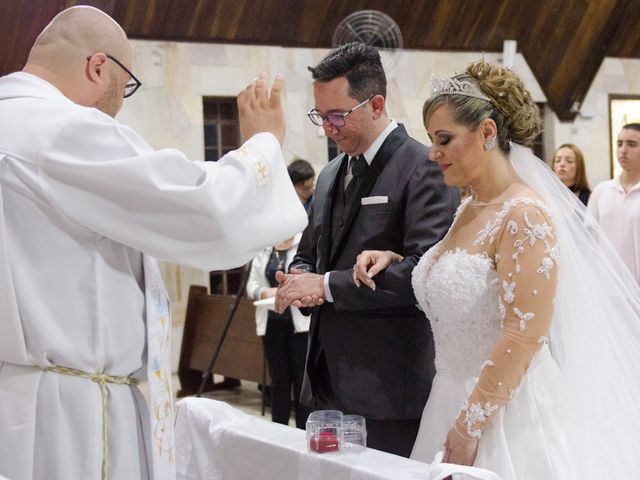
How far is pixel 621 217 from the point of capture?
5.62 m

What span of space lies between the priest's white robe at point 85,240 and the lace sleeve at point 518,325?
0.55m

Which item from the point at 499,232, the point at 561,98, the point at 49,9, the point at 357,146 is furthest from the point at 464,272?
the point at 561,98

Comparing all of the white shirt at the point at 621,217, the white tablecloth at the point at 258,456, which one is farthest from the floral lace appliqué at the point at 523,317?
the white shirt at the point at 621,217

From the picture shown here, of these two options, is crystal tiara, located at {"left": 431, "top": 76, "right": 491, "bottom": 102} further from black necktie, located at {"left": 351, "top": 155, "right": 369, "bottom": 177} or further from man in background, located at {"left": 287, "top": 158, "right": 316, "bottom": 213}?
man in background, located at {"left": 287, "top": 158, "right": 316, "bottom": 213}

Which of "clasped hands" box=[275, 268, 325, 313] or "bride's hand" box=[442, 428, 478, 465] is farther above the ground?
"clasped hands" box=[275, 268, 325, 313]

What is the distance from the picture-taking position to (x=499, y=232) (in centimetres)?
225

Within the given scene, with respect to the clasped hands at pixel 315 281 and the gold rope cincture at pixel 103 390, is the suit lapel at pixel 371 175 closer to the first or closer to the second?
the clasped hands at pixel 315 281

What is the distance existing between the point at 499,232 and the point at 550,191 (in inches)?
11.4

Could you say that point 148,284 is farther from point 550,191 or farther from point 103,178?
point 550,191

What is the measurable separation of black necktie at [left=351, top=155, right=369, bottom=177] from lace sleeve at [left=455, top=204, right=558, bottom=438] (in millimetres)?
735

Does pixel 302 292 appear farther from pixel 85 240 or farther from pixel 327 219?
pixel 85 240

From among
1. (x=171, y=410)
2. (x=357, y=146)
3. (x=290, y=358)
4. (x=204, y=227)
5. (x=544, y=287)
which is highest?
(x=357, y=146)

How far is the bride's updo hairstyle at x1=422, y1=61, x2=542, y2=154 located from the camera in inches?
93.4

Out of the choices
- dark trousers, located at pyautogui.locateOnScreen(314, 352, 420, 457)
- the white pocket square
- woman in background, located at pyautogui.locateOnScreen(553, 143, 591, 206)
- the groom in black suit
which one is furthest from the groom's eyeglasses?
woman in background, located at pyautogui.locateOnScreen(553, 143, 591, 206)
